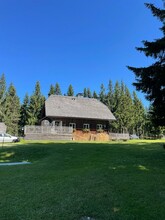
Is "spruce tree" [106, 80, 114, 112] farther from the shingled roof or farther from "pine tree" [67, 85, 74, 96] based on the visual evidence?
the shingled roof

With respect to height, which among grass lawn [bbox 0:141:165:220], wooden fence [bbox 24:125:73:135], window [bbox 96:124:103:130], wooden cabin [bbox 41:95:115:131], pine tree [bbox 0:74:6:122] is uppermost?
pine tree [bbox 0:74:6:122]

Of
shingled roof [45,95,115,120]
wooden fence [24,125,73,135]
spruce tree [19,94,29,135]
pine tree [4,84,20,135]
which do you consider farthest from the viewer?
spruce tree [19,94,29,135]

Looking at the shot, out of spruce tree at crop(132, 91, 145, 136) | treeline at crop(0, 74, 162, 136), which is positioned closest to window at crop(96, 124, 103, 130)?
treeline at crop(0, 74, 162, 136)

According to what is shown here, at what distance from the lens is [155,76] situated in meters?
10.2

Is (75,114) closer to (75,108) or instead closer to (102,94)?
(75,108)

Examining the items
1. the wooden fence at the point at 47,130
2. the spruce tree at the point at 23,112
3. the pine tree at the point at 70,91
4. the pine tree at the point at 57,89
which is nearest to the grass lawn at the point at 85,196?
the wooden fence at the point at 47,130

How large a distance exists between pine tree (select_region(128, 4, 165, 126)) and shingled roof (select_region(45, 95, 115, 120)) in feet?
71.8

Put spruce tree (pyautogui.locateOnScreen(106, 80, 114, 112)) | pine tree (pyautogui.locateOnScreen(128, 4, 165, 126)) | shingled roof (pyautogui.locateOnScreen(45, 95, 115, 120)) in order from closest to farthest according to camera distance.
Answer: pine tree (pyautogui.locateOnScreen(128, 4, 165, 126))
shingled roof (pyautogui.locateOnScreen(45, 95, 115, 120))
spruce tree (pyautogui.locateOnScreen(106, 80, 114, 112))

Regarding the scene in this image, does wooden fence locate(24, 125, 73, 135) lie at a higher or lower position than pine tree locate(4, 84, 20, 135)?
lower

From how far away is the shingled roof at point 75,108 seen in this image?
1289 inches

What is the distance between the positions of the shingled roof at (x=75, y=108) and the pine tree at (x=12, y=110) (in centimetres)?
2233

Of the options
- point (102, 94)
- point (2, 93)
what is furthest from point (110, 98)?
point (2, 93)

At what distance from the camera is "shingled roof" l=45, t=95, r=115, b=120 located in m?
32.8

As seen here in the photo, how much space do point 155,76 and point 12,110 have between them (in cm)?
5041
